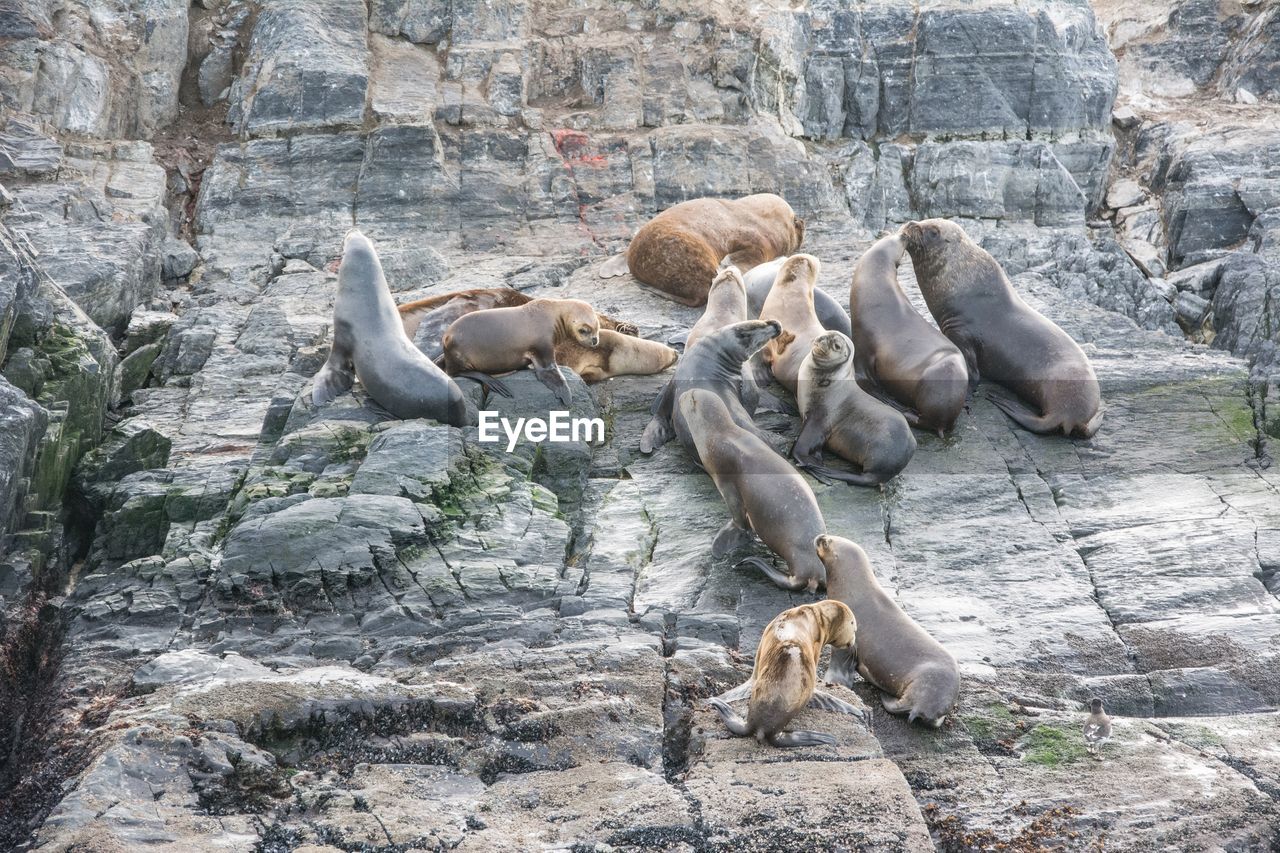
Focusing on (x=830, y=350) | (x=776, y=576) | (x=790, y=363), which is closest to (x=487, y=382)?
(x=790, y=363)

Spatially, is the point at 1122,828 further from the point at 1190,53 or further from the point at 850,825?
the point at 1190,53

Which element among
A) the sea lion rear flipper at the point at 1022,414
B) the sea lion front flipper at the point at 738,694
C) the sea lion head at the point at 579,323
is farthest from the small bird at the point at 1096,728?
the sea lion head at the point at 579,323

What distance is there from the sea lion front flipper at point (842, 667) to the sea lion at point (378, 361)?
3211 millimetres

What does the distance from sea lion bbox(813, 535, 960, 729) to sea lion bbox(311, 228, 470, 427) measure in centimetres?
293

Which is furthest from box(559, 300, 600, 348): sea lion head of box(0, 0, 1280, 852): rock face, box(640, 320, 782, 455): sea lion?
box(640, 320, 782, 455): sea lion

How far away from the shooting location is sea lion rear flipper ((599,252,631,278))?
12387 millimetres

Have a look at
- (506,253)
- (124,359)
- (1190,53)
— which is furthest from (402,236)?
(1190,53)

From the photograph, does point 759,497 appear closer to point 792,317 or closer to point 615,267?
point 792,317

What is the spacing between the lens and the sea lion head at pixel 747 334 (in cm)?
835

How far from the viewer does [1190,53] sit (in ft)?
63.0

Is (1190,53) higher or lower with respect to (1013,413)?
higher

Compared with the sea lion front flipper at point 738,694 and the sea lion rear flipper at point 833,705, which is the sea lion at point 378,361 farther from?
the sea lion rear flipper at point 833,705

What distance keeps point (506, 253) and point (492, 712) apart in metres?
9.11

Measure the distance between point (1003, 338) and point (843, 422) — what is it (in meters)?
1.71
